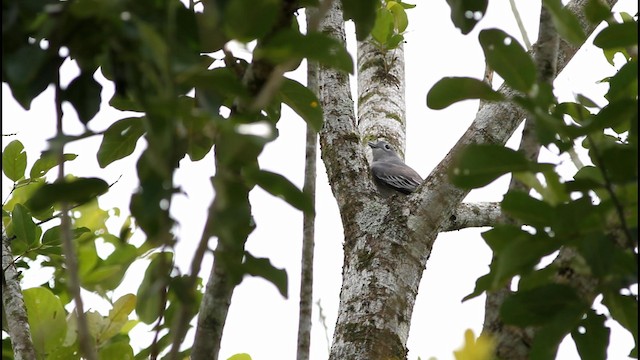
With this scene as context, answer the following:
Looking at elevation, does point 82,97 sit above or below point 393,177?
below

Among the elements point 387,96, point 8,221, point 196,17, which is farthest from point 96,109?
point 387,96

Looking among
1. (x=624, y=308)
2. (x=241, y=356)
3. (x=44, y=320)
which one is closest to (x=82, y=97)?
(x=624, y=308)

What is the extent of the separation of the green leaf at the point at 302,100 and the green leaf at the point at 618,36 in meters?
0.76

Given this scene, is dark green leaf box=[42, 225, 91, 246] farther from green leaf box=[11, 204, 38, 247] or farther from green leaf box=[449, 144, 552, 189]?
green leaf box=[449, 144, 552, 189]

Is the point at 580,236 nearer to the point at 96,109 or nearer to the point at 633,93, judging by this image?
the point at 633,93

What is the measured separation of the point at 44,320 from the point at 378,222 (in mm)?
1585

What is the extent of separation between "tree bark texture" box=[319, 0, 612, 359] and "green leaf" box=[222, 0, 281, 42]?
223cm

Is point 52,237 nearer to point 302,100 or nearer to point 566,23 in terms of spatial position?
point 302,100

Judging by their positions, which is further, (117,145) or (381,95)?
(381,95)

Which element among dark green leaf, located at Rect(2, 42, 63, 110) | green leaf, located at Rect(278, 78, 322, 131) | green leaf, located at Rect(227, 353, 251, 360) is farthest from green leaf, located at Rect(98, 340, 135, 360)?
dark green leaf, located at Rect(2, 42, 63, 110)

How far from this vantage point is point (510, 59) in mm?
1977

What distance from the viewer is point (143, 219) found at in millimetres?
1521

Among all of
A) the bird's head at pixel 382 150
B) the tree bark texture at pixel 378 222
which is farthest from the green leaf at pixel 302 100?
the bird's head at pixel 382 150

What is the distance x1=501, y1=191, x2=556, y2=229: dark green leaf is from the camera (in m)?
1.98
